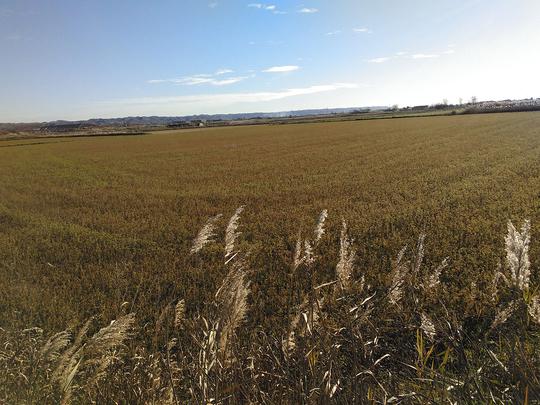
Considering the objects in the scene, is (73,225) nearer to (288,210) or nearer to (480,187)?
(288,210)

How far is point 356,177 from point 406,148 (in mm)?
13329

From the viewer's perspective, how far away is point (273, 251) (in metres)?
8.55

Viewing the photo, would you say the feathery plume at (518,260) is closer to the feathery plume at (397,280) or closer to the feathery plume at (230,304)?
the feathery plume at (397,280)

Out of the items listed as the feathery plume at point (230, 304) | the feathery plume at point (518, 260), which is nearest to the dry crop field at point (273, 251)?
the feathery plume at point (230, 304)

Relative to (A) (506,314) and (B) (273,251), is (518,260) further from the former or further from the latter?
(B) (273,251)

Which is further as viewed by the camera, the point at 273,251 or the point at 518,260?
the point at 273,251

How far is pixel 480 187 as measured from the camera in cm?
1406

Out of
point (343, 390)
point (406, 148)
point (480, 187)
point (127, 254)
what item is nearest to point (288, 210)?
point (127, 254)

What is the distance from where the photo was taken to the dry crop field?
8.79 ft

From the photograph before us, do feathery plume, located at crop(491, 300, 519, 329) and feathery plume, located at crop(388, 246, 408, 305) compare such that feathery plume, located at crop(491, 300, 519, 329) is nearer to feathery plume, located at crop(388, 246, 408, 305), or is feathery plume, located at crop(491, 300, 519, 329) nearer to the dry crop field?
the dry crop field

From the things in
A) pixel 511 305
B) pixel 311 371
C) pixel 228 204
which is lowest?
pixel 228 204

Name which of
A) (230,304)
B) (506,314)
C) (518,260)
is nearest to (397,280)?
(506,314)

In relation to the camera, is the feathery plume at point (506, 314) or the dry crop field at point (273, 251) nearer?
the feathery plume at point (506, 314)

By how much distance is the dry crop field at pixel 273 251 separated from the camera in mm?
2680
